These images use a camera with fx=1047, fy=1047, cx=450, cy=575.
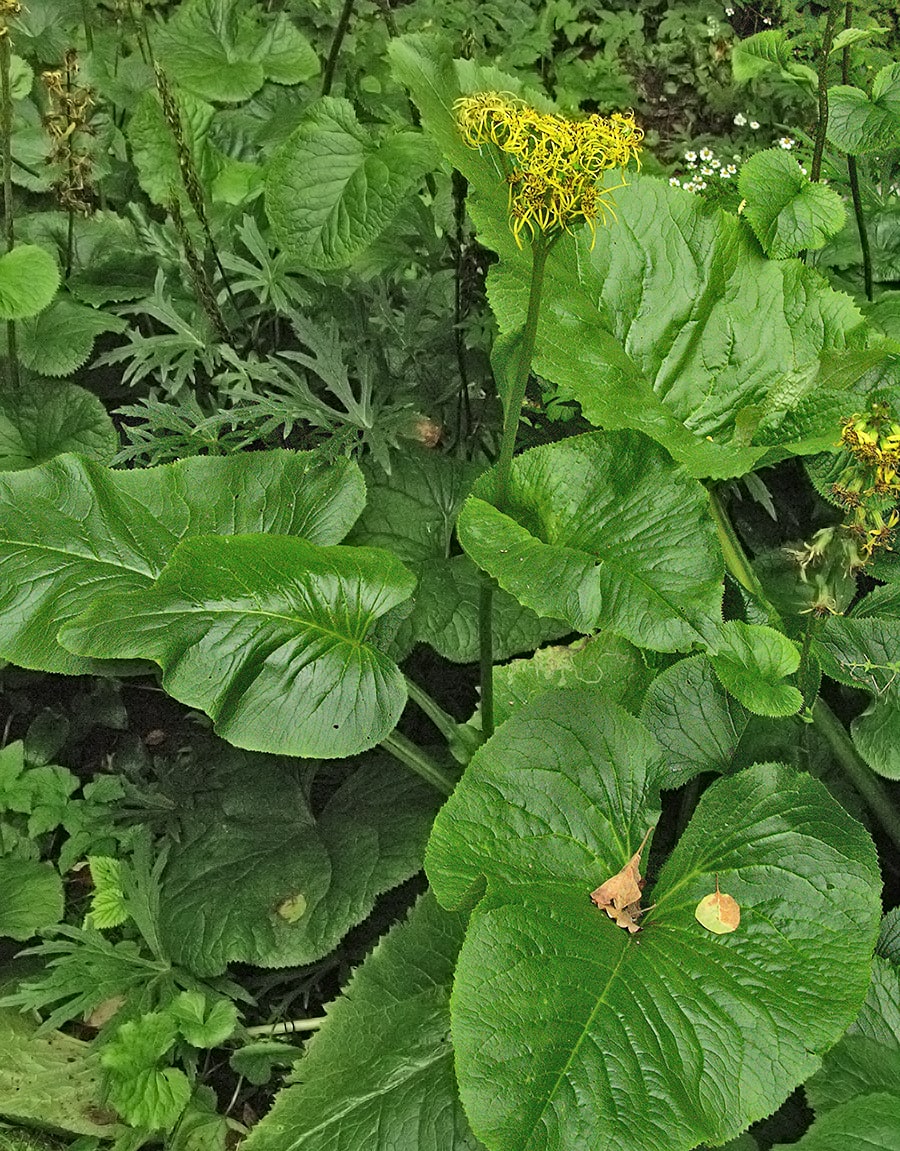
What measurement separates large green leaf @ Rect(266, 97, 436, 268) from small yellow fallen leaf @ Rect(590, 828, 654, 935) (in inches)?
48.0

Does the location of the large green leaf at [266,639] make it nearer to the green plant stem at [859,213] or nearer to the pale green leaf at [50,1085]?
the pale green leaf at [50,1085]

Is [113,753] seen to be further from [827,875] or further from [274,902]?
[827,875]

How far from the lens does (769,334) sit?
1.95 metres

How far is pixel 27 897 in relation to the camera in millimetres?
1896

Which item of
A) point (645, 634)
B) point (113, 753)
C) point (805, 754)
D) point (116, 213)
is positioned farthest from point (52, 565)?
point (805, 754)

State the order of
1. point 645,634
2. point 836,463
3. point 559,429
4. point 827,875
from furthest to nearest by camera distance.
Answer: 1. point 559,429
2. point 836,463
3. point 827,875
4. point 645,634

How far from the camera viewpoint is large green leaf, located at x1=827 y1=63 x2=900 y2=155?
1906 millimetres

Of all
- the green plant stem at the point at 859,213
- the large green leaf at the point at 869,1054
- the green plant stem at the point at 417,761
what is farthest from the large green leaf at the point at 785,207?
the large green leaf at the point at 869,1054

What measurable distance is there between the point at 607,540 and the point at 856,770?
2.60ft

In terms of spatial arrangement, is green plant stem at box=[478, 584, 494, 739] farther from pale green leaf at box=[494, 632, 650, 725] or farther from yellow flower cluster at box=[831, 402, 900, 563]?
yellow flower cluster at box=[831, 402, 900, 563]

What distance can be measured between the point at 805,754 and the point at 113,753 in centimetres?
138

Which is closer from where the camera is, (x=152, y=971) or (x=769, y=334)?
(x=152, y=971)

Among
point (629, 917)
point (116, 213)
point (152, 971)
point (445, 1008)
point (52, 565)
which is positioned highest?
point (116, 213)

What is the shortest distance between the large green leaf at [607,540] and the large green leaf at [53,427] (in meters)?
0.91
